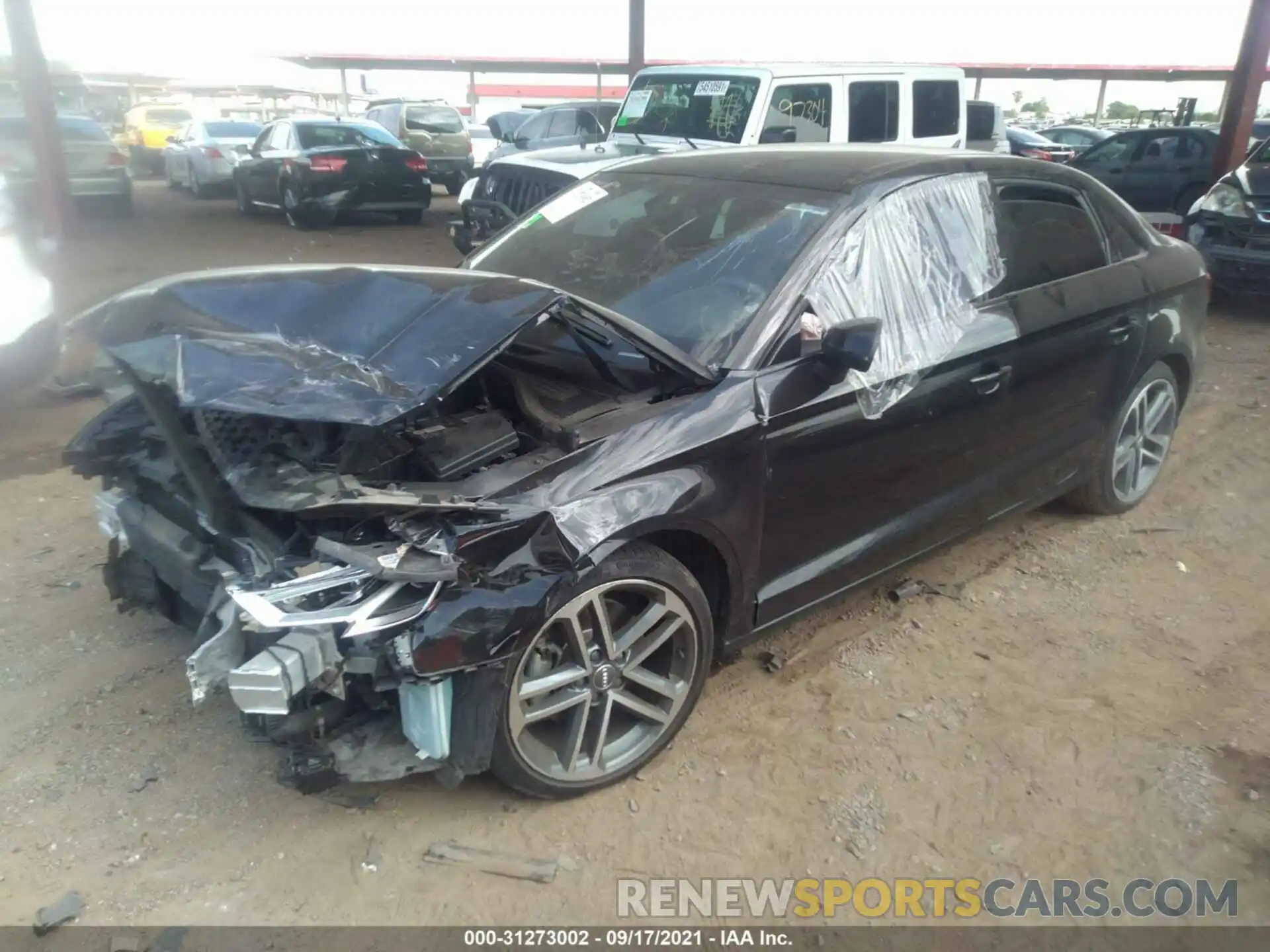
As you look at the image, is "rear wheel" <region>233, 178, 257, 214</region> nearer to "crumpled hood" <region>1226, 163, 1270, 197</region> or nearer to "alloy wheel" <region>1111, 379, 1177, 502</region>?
"crumpled hood" <region>1226, 163, 1270, 197</region>

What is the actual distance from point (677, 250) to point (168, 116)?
2459 cm

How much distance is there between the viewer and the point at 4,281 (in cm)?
509

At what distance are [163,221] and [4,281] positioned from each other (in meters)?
9.73

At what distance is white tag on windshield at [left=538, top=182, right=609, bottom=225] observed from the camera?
3914 mm

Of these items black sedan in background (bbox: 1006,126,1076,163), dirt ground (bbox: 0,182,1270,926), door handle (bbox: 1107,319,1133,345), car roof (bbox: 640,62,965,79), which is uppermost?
car roof (bbox: 640,62,965,79)

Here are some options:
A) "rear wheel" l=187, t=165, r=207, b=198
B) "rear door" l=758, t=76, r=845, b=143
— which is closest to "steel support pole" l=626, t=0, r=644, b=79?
"rear door" l=758, t=76, r=845, b=143

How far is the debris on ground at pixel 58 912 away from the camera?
7.58 ft

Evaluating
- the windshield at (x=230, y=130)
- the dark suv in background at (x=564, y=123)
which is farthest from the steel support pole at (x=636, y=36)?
the windshield at (x=230, y=130)

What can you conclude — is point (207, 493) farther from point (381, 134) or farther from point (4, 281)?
point (381, 134)

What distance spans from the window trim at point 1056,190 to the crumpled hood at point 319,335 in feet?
6.09

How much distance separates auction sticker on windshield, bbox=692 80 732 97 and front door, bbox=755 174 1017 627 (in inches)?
198

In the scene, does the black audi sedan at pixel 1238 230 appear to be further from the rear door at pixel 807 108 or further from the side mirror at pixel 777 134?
the side mirror at pixel 777 134

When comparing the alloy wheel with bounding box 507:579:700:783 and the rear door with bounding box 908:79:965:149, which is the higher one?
the rear door with bounding box 908:79:965:149

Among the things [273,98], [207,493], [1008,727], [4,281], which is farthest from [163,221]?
[273,98]
